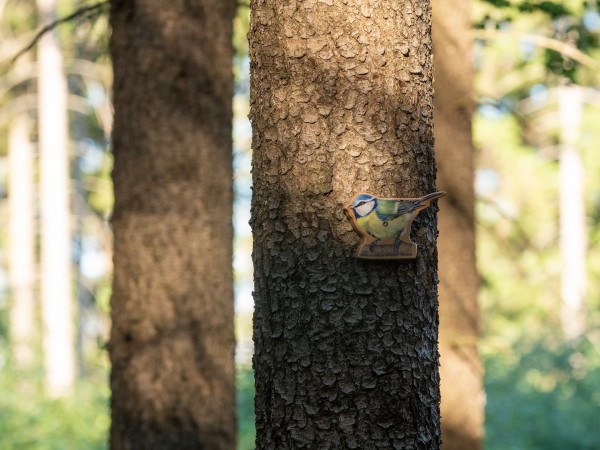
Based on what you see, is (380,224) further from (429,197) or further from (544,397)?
(544,397)

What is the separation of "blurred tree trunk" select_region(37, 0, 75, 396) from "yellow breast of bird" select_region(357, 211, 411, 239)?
622 inches

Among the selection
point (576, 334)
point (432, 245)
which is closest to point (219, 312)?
point (432, 245)

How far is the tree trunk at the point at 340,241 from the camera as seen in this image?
2.11m

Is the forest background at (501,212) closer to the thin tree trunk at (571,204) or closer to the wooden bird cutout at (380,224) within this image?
the thin tree trunk at (571,204)

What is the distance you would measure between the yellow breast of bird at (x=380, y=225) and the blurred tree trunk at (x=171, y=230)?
251cm

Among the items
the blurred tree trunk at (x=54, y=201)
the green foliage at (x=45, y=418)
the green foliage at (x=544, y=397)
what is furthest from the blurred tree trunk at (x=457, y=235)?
the blurred tree trunk at (x=54, y=201)

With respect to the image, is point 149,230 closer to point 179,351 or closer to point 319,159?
point 179,351

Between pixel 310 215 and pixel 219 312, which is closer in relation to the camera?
pixel 310 215

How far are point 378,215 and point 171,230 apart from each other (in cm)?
257

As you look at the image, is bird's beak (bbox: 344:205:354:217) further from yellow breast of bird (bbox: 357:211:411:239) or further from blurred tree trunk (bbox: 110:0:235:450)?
blurred tree trunk (bbox: 110:0:235:450)

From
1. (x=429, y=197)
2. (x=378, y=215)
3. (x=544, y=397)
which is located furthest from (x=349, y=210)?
(x=544, y=397)

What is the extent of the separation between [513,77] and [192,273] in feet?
62.5

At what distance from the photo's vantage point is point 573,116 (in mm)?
20688

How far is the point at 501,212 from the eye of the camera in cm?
635
